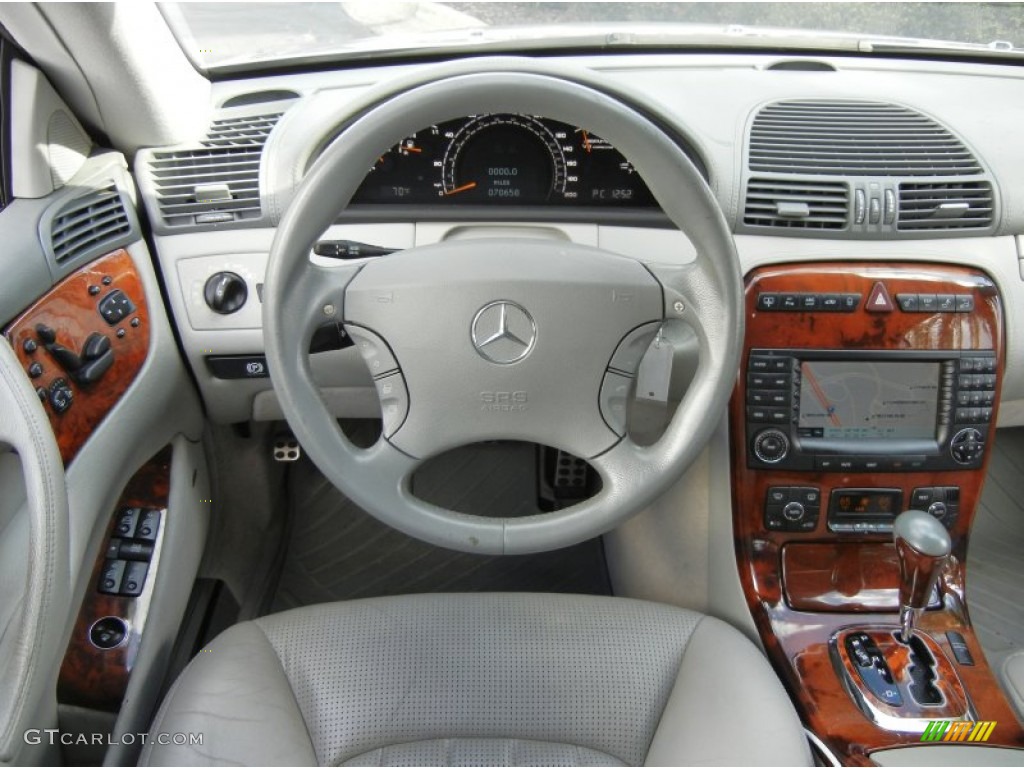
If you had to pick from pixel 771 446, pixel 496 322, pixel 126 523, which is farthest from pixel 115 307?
pixel 771 446

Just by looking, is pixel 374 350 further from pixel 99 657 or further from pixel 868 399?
pixel 868 399

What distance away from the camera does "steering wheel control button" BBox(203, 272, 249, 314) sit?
1614mm

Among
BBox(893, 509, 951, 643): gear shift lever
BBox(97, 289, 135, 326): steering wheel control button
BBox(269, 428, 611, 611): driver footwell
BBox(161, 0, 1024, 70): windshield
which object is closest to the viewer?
BBox(893, 509, 951, 643): gear shift lever

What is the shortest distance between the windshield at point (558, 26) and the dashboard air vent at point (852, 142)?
285 mm

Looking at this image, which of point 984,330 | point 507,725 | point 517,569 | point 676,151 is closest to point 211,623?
point 517,569

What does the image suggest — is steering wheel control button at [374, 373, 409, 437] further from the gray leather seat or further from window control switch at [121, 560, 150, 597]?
window control switch at [121, 560, 150, 597]

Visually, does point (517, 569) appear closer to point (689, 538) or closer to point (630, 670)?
point (689, 538)

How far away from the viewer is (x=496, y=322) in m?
1.24

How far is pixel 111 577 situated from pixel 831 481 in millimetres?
1317

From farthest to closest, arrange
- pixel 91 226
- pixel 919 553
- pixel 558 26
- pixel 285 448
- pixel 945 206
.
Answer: pixel 285 448, pixel 558 26, pixel 945 206, pixel 91 226, pixel 919 553

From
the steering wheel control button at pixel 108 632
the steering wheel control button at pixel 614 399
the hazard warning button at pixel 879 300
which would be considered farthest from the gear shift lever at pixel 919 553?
the steering wheel control button at pixel 108 632

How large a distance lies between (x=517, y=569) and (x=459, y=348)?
1.13 m

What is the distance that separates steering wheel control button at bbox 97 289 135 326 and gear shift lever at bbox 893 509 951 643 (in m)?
1.33

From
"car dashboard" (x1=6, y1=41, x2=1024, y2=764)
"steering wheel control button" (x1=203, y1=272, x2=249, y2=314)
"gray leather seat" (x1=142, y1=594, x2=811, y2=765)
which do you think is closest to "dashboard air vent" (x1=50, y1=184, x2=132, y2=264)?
"car dashboard" (x1=6, y1=41, x2=1024, y2=764)
